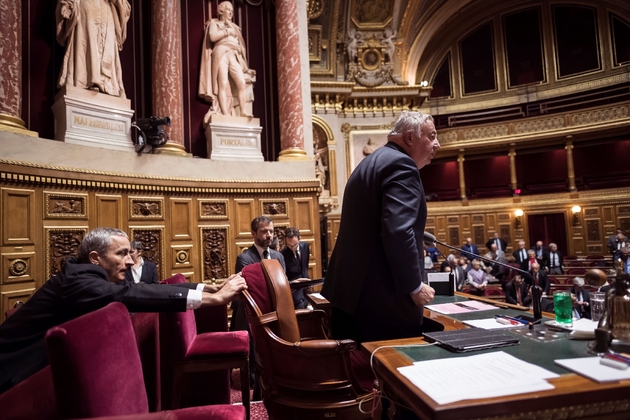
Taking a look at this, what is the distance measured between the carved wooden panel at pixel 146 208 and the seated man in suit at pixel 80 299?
3137 millimetres

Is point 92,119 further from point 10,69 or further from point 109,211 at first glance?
point 109,211

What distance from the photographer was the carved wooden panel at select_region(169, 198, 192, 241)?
5.40 m

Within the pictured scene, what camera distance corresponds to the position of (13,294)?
400cm

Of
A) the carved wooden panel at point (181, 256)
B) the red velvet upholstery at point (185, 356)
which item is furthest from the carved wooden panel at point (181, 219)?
the red velvet upholstery at point (185, 356)

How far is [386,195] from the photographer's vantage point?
188cm

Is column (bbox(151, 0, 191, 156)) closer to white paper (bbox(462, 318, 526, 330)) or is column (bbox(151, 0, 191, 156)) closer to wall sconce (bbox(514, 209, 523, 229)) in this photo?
white paper (bbox(462, 318, 526, 330))

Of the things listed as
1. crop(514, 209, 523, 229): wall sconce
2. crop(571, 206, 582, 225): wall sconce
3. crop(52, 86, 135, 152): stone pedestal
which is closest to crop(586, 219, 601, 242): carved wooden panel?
crop(571, 206, 582, 225): wall sconce

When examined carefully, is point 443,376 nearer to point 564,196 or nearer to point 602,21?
point 564,196

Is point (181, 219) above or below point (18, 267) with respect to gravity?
above

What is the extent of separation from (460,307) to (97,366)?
1761mm

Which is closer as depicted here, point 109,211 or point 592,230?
point 109,211

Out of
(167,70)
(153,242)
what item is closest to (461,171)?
(167,70)

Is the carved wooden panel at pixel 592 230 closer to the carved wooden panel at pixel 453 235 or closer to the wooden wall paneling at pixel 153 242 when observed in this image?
the carved wooden panel at pixel 453 235

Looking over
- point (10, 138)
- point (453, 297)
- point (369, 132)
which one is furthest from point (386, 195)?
point (369, 132)
